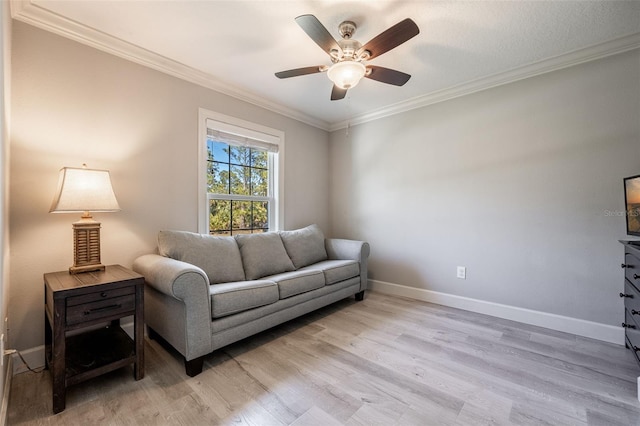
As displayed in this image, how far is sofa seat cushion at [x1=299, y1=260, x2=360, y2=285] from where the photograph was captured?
280 cm

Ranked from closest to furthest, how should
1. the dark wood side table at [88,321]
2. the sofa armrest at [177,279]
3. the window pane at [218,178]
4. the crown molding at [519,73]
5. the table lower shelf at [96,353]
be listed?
the dark wood side table at [88,321] < the table lower shelf at [96,353] < the sofa armrest at [177,279] < the crown molding at [519,73] < the window pane at [218,178]

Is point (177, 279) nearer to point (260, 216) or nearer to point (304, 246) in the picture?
point (304, 246)

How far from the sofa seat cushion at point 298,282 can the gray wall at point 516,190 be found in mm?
1315

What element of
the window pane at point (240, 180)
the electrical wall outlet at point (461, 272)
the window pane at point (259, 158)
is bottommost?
the electrical wall outlet at point (461, 272)

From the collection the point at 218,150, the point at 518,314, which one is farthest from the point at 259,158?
the point at 518,314

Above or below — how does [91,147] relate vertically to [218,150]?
below

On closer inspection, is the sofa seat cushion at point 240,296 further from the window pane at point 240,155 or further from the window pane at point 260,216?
the window pane at point 240,155

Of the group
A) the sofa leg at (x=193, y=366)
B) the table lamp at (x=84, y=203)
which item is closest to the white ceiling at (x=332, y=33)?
the table lamp at (x=84, y=203)

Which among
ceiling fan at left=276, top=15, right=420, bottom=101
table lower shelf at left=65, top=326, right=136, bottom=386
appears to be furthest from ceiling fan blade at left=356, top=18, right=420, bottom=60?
table lower shelf at left=65, top=326, right=136, bottom=386

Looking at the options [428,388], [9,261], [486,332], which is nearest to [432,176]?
[486,332]

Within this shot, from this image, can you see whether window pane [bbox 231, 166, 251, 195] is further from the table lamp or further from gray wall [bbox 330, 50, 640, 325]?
gray wall [bbox 330, 50, 640, 325]

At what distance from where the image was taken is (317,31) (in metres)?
1.62

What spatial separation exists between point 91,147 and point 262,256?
1.62 m

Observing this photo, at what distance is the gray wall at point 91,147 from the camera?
6.01 feet
